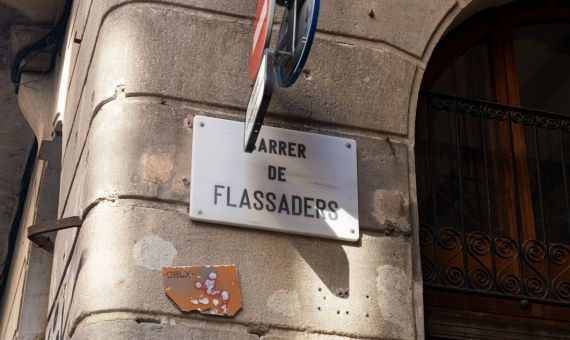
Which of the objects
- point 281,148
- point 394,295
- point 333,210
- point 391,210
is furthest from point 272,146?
point 394,295

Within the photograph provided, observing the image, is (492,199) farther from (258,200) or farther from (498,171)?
(258,200)

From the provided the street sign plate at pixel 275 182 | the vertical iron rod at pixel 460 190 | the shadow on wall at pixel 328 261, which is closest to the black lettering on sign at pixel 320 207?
the street sign plate at pixel 275 182

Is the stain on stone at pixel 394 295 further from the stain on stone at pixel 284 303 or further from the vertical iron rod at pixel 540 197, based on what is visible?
the vertical iron rod at pixel 540 197

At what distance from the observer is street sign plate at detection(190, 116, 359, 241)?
512 centimetres

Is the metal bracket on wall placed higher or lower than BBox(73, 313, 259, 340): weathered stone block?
higher

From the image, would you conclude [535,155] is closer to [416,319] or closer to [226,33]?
[416,319]

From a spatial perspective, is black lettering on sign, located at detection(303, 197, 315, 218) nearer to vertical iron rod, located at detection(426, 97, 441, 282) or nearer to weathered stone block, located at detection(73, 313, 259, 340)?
weathered stone block, located at detection(73, 313, 259, 340)

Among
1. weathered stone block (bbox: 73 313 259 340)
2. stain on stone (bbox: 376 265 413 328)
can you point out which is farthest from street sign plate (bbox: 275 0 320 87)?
weathered stone block (bbox: 73 313 259 340)

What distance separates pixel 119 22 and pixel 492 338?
107 inches

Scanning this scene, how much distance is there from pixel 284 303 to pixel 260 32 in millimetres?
1367

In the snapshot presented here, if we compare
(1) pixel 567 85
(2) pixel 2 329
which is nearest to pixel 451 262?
(1) pixel 567 85

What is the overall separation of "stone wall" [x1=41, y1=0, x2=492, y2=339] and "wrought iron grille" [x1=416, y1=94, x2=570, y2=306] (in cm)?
47

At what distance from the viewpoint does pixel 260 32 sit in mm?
5121

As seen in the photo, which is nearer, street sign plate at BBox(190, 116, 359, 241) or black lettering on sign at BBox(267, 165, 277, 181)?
street sign plate at BBox(190, 116, 359, 241)
